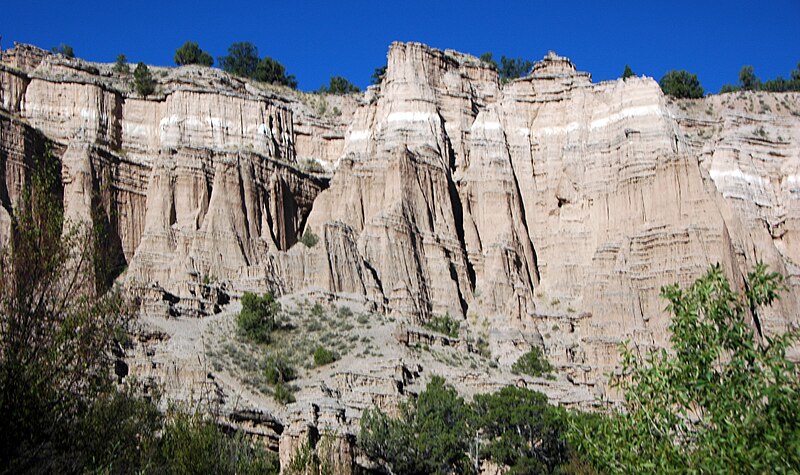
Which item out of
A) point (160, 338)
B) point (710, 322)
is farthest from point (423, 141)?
point (710, 322)

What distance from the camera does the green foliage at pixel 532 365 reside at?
203 ft

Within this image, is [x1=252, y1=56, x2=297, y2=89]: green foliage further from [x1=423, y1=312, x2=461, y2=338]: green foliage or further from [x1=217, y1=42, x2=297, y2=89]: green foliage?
[x1=423, y1=312, x2=461, y2=338]: green foliage

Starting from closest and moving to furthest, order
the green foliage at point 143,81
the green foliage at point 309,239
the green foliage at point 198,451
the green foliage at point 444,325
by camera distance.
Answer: the green foliage at point 198,451, the green foliage at point 444,325, the green foliage at point 309,239, the green foliage at point 143,81

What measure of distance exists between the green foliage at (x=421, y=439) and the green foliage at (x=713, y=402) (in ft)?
72.8

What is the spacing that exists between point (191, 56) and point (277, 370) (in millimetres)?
64801

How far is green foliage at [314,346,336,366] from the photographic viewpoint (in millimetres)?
56562

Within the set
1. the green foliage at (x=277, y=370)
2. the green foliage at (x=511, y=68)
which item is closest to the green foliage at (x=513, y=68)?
the green foliage at (x=511, y=68)

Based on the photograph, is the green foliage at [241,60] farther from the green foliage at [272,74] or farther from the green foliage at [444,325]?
the green foliage at [444,325]

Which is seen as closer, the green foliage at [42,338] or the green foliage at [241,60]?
A: the green foliage at [42,338]

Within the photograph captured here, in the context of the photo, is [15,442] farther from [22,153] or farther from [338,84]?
[338,84]

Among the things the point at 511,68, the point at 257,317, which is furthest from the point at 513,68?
the point at 257,317

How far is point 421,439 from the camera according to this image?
4553cm

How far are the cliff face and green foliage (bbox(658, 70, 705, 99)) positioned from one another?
13.3 m

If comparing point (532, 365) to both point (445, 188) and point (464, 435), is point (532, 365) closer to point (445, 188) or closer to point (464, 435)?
point (464, 435)
